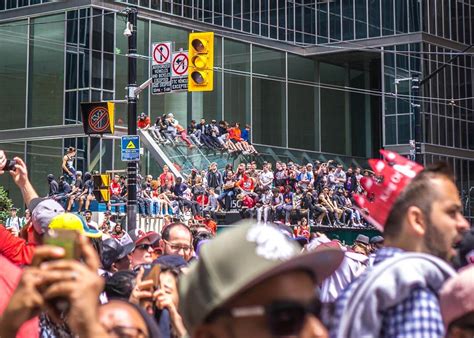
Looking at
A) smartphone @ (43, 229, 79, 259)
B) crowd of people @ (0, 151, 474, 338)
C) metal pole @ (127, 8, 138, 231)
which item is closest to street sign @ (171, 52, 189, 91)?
metal pole @ (127, 8, 138, 231)

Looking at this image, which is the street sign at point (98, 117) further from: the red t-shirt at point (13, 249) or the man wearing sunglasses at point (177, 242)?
the red t-shirt at point (13, 249)

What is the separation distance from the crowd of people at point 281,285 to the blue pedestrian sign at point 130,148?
1852 centimetres

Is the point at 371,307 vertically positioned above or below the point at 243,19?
below

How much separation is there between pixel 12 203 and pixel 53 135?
3.29 m

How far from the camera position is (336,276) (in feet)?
27.3

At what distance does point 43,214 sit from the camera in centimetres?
574

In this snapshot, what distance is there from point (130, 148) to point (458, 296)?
2085 cm

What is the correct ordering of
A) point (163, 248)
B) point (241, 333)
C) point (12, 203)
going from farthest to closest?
point (12, 203)
point (163, 248)
point (241, 333)

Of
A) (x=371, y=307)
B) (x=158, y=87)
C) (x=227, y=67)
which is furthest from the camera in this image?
(x=227, y=67)


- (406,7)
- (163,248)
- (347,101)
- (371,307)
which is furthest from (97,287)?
(347,101)

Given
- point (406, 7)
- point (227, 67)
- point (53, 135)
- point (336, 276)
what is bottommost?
point (336, 276)

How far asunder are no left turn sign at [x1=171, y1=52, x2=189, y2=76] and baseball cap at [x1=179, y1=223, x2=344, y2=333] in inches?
868

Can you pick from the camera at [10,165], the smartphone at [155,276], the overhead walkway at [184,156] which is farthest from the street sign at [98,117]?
the smartphone at [155,276]

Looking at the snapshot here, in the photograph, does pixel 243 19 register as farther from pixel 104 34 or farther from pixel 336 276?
pixel 336 276
